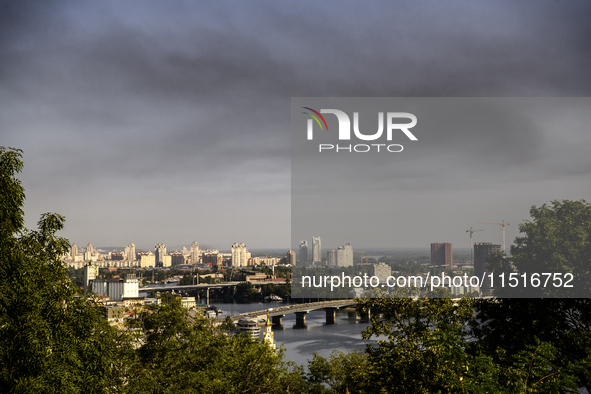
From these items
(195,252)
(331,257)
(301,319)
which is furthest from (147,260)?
(331,257)

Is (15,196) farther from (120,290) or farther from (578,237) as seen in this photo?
(120,290)

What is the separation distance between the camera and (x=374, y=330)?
4.56m

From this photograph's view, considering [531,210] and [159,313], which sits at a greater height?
[531,210]

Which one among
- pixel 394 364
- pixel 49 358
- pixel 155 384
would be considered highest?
pixel 49 358

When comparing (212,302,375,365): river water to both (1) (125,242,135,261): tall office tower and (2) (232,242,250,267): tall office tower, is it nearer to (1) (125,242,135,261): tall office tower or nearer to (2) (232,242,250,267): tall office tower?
(2) (232,242,250,267): tall office tower

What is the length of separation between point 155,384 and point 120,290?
1854 inches

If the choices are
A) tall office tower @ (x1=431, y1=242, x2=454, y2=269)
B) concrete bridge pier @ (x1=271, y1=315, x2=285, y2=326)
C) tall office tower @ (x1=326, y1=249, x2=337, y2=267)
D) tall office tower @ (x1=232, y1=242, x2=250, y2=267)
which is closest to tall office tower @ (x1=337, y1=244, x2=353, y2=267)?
tall office tower @ (x1=326, y1=249, x2=337, y2=267)

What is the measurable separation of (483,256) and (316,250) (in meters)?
2.43

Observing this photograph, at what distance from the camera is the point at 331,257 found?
6.55 metres

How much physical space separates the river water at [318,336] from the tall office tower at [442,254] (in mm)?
10559

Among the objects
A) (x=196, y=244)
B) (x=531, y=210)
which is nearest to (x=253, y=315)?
(x=531, y=210)

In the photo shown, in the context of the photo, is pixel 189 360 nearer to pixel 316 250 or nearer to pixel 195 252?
pixel 316 250

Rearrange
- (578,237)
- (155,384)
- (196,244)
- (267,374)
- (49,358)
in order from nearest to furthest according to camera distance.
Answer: (49,358), (155,384), (578,237), (267,374), (196,244)

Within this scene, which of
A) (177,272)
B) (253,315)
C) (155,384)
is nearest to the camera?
(155,384)
